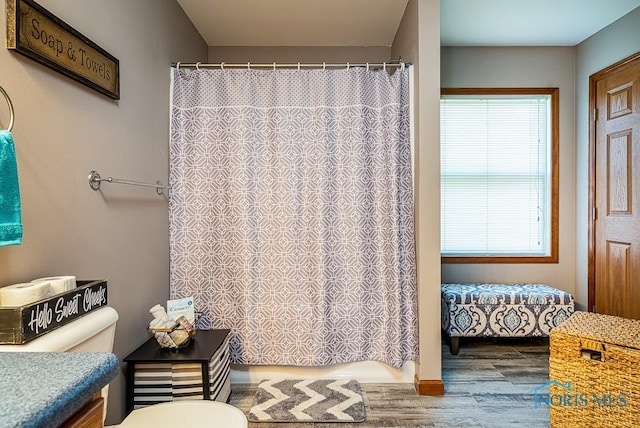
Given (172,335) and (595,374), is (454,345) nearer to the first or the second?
(595,374)

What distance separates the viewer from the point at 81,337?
118 centimetres

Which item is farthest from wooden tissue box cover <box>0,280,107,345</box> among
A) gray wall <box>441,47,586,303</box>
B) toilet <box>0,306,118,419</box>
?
gray wall <box>441,47,586,303</box>

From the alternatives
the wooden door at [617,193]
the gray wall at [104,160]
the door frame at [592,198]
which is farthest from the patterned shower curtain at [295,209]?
the door frame at [592,198]

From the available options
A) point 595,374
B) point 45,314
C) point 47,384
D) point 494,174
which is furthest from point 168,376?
point 494,174

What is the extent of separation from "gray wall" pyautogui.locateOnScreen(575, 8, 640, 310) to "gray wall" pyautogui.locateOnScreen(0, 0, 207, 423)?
3351 millimetres

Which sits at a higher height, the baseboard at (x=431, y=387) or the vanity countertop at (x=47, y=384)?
the vanity countertop at (x=47, y=384)

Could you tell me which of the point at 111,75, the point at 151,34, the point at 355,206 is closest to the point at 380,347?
the point at 355,206

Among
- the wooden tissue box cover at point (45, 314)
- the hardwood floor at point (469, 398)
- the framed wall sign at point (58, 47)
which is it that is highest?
the framed wall sign at point (58, 47)

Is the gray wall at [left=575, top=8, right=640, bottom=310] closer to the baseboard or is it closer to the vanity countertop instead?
the baseboard

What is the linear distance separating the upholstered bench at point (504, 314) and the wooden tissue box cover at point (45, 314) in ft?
8.54

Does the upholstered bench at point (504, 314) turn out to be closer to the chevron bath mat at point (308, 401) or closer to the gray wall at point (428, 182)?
the gray wall at point (428, 182)

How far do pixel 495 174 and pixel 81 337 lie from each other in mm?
3475

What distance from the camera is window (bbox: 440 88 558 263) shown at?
363 cm

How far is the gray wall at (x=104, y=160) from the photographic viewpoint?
1.32 metres
